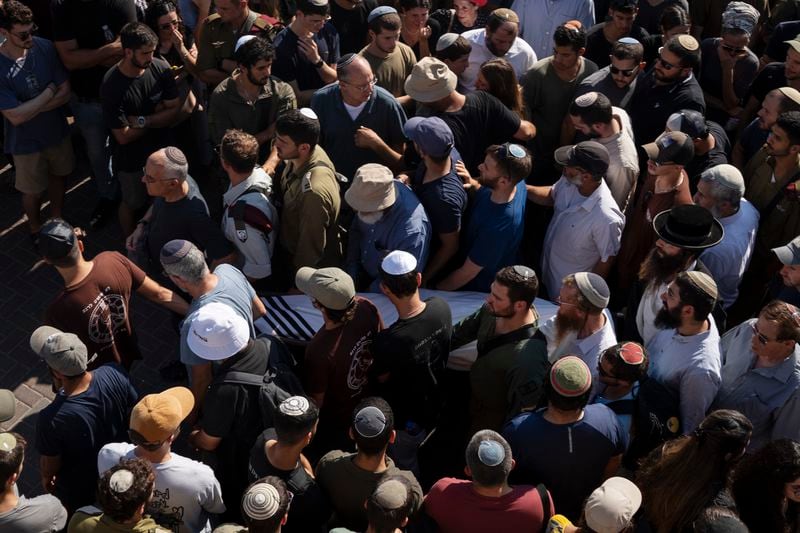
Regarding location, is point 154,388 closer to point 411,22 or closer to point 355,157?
point 355,157

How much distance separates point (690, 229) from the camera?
16.8 feet

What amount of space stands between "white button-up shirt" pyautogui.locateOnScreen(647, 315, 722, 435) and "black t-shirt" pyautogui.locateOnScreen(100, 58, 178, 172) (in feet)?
15.2

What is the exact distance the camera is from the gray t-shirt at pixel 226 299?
15.6 ft

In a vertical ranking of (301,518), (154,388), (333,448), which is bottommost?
(154,388)

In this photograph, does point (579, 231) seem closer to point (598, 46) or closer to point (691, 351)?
point (691, 351)

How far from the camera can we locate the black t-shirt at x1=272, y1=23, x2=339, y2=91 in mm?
7129

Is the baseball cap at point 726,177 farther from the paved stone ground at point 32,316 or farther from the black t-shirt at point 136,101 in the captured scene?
the black t-shirt at point 136,101

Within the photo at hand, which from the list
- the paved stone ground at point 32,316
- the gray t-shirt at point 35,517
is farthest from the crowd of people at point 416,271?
the paved stone ground at point 32,316

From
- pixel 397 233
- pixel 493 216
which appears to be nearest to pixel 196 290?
pixel 397 233

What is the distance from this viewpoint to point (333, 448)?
4.97 m

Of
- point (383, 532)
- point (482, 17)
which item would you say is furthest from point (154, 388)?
point (482, 17)

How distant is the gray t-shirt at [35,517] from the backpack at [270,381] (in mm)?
1038

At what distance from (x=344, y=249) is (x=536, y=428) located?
241 cm

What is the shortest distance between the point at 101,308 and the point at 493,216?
2717 mm
